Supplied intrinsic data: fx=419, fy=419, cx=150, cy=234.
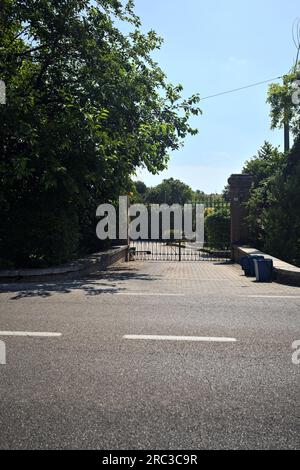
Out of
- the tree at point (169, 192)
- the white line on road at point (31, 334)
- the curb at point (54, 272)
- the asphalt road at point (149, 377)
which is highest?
the tree at point (169, 192)

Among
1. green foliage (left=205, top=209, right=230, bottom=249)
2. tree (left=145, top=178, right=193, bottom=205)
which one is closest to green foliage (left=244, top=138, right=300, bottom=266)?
green foliage (left=205, top=209, right=230, bottom=249)

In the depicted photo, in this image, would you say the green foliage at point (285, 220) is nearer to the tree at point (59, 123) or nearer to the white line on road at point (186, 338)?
the tree at point (59, 123)

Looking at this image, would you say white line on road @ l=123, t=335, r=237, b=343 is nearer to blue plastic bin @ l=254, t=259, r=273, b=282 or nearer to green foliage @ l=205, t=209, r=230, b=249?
blue plastic bin @ l=254, t=259, r=273, b=282

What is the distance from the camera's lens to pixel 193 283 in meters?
11.7

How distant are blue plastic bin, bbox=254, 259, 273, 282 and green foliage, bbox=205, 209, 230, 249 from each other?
40.3 feet

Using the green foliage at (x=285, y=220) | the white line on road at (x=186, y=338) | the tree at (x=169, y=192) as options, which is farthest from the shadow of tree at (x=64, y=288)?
the tree at (x=169, y=192)

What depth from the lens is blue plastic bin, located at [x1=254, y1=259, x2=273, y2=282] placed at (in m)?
11.9

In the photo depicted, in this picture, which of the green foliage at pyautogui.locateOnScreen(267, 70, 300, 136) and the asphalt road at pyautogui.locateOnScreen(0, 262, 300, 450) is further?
the green foliage at pyautogui.locateOnScreen(267, 70, 300, 136)

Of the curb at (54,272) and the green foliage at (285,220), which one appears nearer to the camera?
the curb at (54,272)

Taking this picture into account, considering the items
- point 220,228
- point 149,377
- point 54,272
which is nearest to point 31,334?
point 149,377

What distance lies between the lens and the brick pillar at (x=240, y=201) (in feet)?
64.6

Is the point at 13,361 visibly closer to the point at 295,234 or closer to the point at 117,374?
the point at 117,374

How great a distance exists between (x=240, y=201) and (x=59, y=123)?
10609 mm

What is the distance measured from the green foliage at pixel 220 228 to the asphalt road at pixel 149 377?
1630cm
